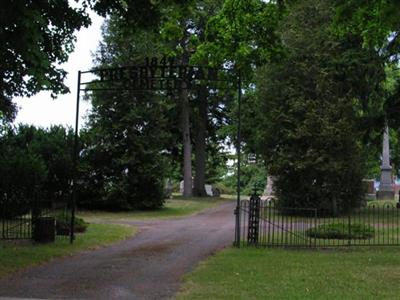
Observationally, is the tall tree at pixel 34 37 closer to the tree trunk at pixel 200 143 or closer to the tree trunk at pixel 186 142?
the tree trunk at pixel 186 142

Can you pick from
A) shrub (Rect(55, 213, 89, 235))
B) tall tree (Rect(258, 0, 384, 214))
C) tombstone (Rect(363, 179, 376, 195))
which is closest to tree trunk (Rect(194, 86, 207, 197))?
tombstone (Rect(363, 179, 376, 195))

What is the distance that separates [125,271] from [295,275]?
3.24m

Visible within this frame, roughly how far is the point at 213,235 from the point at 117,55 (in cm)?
1556

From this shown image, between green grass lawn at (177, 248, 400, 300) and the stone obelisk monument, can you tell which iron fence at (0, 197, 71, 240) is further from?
the stone obelisk monument

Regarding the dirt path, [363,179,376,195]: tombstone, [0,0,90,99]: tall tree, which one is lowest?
the dirt path

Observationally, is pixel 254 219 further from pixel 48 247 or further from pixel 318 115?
pixel 318 115

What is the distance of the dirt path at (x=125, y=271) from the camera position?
9.57 meters

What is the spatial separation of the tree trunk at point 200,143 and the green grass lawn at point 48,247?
25.7 meters

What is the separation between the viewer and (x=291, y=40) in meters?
28.7

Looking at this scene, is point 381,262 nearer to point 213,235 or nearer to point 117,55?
point 213,235

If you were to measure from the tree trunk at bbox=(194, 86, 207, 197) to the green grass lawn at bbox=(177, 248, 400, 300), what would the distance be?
1214 inches

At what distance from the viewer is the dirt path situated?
9570 millimetres

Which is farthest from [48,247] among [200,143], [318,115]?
[200,143]

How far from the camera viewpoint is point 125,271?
11.7 metres
